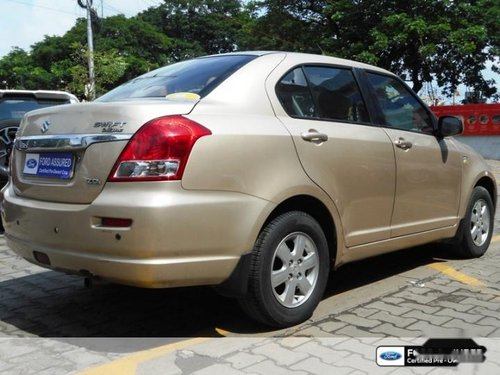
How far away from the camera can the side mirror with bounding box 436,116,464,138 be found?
196 inches

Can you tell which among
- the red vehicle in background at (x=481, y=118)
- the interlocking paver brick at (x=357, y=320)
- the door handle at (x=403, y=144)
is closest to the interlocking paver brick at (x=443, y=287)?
the interlocking paver brick at (x=357, y=320)

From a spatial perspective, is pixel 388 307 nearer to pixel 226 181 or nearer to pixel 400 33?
pixel 226 181

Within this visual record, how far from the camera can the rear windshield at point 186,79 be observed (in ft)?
12.0

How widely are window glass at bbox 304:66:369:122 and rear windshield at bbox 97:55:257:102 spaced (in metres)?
0.51

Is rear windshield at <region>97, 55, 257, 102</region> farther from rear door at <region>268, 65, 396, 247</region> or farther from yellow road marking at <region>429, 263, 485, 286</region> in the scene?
yellow road marking at <region>429, 263, 485, 286</region>

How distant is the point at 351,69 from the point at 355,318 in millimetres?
1850

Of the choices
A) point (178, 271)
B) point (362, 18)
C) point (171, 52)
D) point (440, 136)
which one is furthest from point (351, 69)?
point (171, 52)

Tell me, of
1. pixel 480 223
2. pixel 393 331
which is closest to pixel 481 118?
pixel 480 223

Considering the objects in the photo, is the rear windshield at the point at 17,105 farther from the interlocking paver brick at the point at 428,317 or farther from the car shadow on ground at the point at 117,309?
the interlocking paver brick at the point at 428,317

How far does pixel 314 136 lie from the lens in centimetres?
374

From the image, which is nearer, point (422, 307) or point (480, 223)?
point (422, 307)

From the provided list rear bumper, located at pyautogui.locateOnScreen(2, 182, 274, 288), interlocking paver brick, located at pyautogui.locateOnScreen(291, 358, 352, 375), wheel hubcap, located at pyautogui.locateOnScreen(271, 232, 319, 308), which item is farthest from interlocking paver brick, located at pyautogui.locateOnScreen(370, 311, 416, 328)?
rear bumper, located at pyautogui.locateOnScreen(2, 182, 274, 288)

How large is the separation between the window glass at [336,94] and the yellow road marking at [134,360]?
1725 mm

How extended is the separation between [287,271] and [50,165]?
5.17ft
